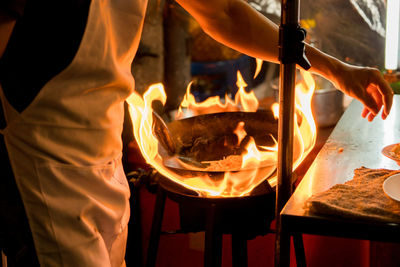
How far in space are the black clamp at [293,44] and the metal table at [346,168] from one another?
15.7 inches

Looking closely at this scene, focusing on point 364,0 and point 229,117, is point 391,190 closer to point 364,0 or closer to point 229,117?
point 229,117

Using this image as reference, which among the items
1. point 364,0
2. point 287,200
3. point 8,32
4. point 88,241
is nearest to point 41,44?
point 8,32

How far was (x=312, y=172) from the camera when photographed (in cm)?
134

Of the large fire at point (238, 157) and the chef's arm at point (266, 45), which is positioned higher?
the chef's arm at point (266, 45)

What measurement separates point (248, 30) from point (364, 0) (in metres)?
2.89

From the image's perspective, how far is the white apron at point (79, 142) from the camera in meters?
1.05

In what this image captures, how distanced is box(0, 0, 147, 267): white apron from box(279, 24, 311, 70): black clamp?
50 centimetres

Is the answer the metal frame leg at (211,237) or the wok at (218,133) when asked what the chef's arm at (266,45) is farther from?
the metal frame leg at (211,237)

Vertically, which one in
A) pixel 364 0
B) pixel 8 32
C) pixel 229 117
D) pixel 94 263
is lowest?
pixel 94 263

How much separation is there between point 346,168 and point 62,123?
0.98 meters

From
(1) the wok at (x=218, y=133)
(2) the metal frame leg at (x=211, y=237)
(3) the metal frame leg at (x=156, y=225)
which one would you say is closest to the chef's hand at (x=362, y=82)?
(1) the wok at (x=218, y=133)

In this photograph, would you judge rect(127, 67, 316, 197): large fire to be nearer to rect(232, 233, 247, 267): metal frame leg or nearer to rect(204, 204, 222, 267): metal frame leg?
rect(204, 204, 222, 267): metal frame leg

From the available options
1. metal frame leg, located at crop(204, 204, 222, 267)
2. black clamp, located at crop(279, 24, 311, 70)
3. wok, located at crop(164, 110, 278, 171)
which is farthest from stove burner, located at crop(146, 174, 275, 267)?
black clamp, located at crop(279, 24, 311, 70)

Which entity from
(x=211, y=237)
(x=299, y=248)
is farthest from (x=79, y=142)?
(x=299, y=248)
